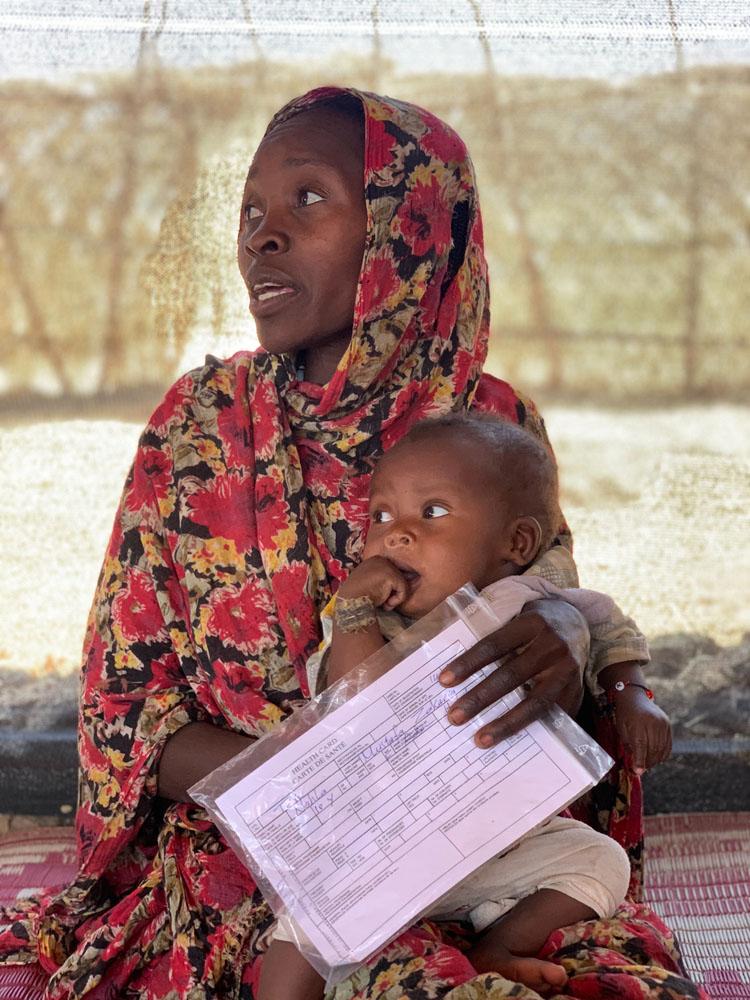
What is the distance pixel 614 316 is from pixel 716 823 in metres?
1.36

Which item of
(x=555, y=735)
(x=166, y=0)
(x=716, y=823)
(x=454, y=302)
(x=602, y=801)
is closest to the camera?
(x=555, y=735)

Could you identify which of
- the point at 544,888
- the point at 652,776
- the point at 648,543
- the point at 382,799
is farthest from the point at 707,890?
the point at 382,799

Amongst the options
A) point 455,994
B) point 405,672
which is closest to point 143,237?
point 405,672

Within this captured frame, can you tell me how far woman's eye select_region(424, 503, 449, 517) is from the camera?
173 centimetres

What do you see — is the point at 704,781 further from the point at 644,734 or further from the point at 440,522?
the point at 440,522

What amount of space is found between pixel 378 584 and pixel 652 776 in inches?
71.9

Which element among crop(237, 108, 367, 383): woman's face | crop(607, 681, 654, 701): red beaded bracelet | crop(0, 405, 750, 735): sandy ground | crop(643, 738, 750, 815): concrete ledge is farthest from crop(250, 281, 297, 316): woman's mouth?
crop(643, 738, 750, 815): concrete ledge

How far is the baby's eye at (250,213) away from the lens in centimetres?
215

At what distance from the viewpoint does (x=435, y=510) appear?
1738 millimetres

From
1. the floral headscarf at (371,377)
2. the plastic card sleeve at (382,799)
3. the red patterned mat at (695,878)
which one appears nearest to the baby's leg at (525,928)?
the plastic card sleeve at (382,799)

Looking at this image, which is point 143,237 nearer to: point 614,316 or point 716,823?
point 614,316

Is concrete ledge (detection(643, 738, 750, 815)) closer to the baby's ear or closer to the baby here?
the baby

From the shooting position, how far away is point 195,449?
2115 millimetres

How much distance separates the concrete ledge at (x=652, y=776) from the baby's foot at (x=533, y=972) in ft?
5.73
